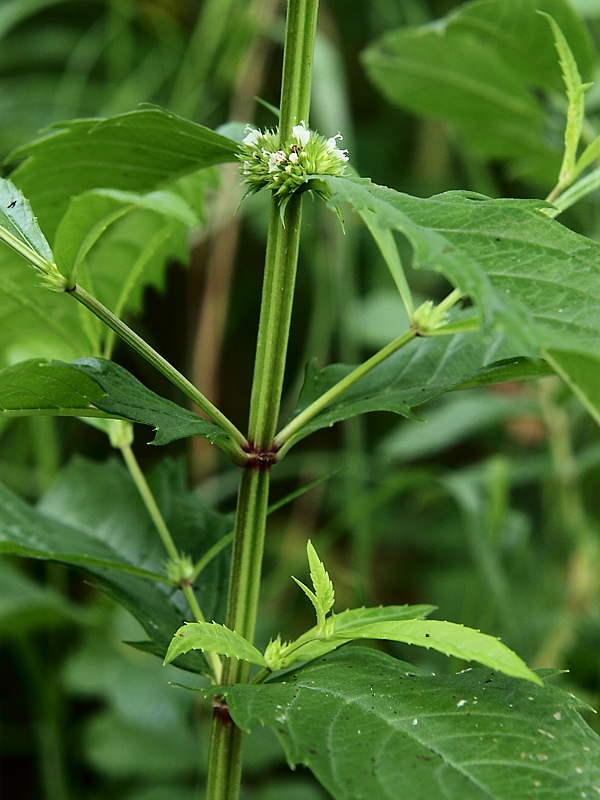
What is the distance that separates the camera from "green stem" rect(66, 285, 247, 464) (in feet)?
1.06

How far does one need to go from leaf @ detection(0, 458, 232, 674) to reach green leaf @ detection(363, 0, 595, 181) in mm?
408

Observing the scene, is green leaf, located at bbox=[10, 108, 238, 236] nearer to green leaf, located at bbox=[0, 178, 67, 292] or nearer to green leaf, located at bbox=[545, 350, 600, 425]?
green leaf, located at bbox=[0, 178, 67, 292]

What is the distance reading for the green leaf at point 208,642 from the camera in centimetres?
29

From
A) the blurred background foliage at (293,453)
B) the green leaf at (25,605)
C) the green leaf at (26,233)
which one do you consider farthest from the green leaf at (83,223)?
the green leaf at (25,605)

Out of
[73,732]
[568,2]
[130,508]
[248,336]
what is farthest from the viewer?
[248,336]

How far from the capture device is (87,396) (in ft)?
1.08

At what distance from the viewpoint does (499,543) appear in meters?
0.87

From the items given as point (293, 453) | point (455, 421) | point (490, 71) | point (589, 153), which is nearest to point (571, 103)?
point (589, 153)

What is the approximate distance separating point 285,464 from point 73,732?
0.45m

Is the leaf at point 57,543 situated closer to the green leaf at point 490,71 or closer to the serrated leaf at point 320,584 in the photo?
the serrated leaf at point 320,584

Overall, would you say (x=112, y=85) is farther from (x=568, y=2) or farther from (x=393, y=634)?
(x=393, y=634)

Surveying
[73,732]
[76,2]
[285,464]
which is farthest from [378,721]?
[76,2]

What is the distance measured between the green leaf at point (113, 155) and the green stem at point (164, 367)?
0.27ft

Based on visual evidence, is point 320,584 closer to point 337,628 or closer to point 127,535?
point 337,628
